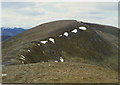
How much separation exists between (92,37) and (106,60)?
16145 millimetres

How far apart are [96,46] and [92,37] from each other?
6.39 metres

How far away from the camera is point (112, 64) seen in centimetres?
9438

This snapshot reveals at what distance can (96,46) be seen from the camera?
98375 mm

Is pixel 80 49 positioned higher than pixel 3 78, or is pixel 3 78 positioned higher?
pixel 3 78

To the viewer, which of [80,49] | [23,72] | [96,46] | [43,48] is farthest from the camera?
[96,46]

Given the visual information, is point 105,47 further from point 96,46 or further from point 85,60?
point 85,60

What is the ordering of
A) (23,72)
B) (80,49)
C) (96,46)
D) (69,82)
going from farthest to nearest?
(96,46) < (80,49) < (23,72) < (69,82)

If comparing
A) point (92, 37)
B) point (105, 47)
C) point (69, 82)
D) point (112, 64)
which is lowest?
point (112, 64)

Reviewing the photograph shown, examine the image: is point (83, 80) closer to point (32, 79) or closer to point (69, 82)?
point (69, 82)

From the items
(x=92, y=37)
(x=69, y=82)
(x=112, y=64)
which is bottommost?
(x=112, y=64)

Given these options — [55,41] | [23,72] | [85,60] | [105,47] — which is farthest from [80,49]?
[23,72]

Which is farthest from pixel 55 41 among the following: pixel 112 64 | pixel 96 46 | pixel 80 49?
pixel 112 64

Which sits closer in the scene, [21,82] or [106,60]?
[21,82]

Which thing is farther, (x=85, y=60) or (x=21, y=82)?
(x=85, y=60)
